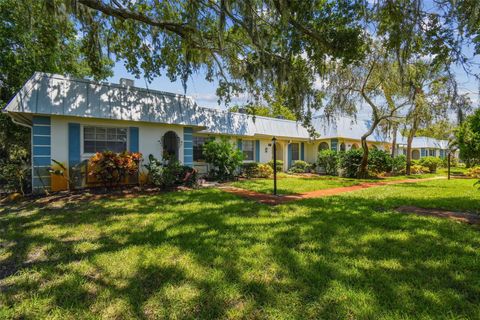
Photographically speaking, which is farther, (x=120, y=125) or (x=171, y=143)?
(x=171, y=143)

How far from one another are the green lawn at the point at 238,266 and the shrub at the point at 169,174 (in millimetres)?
3812

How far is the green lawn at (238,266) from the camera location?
2387 mm

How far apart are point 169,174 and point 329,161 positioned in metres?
12.0

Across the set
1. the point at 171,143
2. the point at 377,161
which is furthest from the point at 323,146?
the point at 171,143

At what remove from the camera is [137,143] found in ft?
33.4

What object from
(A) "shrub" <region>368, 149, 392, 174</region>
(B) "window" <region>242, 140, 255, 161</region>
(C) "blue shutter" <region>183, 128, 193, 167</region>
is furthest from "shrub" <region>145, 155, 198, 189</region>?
(A) "shrub" <region>368, 149, 392, 174</region>

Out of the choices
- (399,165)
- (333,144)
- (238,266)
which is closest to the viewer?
(238,266)

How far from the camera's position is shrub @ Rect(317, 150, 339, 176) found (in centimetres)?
1734

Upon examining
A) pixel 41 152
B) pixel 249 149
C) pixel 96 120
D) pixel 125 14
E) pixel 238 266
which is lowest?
pixel 238 266

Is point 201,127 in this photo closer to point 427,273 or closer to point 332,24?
point 332,24

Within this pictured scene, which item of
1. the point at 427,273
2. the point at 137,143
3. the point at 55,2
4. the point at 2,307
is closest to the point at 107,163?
the point at 137,143

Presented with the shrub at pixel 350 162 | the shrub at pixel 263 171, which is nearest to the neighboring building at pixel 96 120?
the shrub at pixel 263 171

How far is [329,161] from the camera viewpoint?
17.7 m

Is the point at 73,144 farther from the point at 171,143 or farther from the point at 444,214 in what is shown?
the point at 444,214
